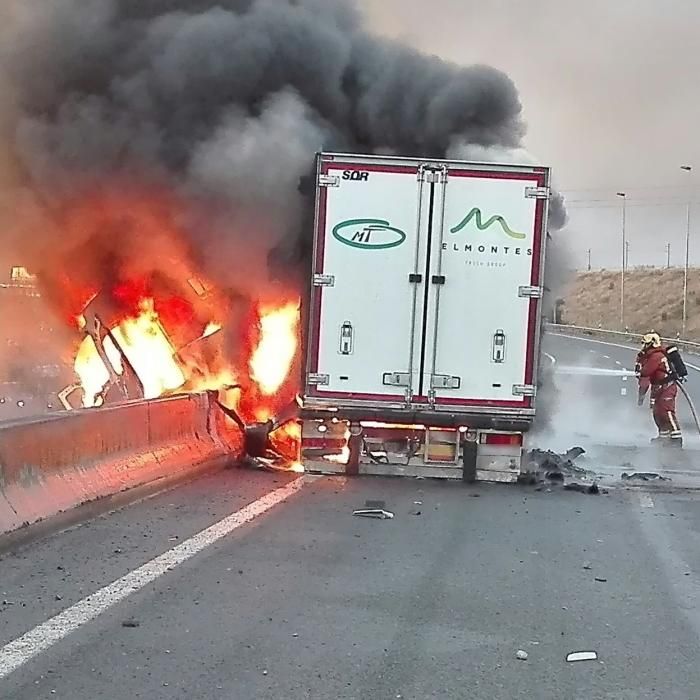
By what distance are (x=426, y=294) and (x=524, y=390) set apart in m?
1.31

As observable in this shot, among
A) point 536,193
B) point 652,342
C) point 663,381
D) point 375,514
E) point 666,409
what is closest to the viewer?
point 375,514

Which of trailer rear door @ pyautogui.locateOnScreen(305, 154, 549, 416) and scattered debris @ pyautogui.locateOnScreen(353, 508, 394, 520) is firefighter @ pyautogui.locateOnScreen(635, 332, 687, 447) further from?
scattered debris @ pyautogui.locateOnScreen(353, 508, 394, 520)

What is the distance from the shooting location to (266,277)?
12.9 meters

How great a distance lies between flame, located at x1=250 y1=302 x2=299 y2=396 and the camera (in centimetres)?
1288

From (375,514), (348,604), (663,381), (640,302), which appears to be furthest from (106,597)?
(640,302)

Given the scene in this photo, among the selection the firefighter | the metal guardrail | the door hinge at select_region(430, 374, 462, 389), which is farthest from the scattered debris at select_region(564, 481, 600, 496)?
the metal guardrail

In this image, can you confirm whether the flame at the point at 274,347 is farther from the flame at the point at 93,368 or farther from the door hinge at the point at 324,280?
the door hinge at the point at 324,280

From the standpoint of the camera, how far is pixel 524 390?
35.4 ft

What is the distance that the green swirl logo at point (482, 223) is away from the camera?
10.8m

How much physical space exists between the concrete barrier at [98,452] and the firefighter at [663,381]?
24.0 ft

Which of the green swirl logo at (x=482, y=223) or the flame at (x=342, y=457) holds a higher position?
the green swirl logo at (x=482, y=223)

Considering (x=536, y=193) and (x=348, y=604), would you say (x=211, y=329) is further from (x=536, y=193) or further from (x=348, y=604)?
(x=348, y=604)

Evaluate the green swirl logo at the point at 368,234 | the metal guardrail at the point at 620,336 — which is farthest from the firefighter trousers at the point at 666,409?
the metal guardrail at the point at 620,336

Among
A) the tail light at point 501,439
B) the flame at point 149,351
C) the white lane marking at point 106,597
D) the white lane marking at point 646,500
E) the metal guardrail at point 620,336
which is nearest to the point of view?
the white lane marking at point 106,597
